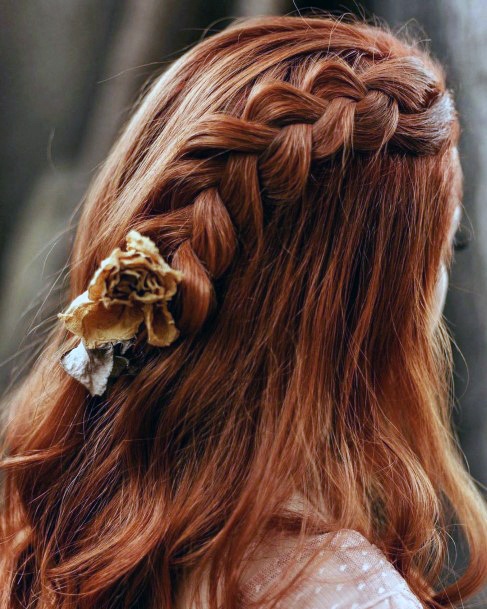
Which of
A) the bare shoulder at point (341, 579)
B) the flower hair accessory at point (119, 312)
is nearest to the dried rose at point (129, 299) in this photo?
the flower hair accessory at point (119, 312)

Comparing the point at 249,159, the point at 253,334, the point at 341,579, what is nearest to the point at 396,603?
the point at 341,579

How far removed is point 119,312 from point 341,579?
31 cm

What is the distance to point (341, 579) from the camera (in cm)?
61

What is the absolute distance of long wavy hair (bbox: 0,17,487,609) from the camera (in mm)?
618

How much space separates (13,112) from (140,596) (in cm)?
71

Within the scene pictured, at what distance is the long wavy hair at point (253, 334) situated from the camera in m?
0.62

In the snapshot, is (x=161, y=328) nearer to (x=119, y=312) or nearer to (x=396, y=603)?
(x=119, y=312)

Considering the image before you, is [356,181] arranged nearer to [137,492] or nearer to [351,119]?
[351,119]

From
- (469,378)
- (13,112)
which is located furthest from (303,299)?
(13,112)

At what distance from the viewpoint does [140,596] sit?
2.23 ft

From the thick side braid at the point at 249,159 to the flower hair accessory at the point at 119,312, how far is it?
0.03 meters

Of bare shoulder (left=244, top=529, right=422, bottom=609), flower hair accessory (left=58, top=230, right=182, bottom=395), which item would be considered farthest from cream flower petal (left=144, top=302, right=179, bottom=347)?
bare shoulder (left=244, top=529, right=422, bottom=609)

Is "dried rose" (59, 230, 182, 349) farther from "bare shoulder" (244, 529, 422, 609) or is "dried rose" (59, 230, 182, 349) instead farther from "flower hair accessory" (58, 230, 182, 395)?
"bare shoulder" (244, 529, 422, 609)

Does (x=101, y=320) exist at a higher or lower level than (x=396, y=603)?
higher
